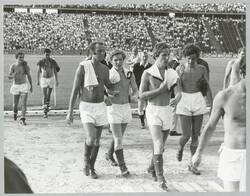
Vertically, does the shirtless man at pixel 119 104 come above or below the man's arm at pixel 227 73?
below

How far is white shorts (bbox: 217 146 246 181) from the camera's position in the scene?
9.07 ft

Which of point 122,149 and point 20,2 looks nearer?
point 20,2

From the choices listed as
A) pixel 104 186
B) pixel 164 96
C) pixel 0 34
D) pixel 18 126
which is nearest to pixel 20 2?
pixel 0 34

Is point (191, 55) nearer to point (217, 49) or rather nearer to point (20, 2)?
point (217, 49)

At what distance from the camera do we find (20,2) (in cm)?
386

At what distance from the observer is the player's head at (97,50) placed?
4.02m

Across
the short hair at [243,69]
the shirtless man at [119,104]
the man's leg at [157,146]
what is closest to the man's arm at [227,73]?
the short hair at [243,69]

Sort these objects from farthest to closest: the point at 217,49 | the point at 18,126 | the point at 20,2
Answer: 1. the point at 18,126
2. the point at 217,49
3. the point at 20,2

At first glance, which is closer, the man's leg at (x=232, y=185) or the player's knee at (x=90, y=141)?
the man's leg at (x=232, y=185)

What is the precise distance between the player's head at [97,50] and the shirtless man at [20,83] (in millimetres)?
686

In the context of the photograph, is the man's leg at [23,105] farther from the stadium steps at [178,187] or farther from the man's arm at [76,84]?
the stadium steps at [178,187]

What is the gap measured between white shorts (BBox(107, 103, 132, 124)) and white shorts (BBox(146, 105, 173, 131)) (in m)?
0.34

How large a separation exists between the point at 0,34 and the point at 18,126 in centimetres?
99

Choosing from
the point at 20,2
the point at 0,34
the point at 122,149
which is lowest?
the point at 122,149
